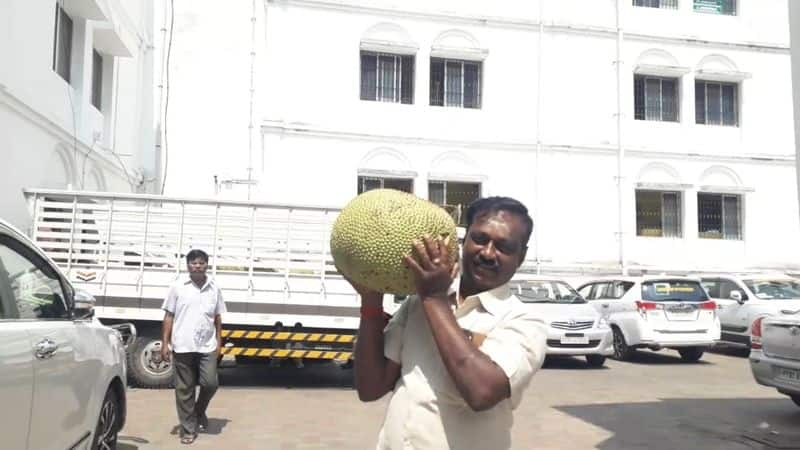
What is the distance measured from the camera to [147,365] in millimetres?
8758

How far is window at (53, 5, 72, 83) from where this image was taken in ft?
34.5

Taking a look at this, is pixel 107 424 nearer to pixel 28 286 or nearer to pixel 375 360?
pixel 28 286

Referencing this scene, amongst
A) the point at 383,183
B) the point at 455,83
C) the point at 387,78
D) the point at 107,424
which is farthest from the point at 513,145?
the point at 107,424

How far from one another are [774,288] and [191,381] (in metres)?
11.6

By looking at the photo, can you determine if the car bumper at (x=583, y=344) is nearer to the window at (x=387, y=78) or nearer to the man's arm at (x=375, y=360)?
the window at (x=387, y=78)

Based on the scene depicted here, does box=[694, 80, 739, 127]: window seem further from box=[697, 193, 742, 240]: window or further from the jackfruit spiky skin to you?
the jackfruit spiky skin

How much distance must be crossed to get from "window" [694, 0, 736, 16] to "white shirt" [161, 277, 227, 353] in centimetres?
1613

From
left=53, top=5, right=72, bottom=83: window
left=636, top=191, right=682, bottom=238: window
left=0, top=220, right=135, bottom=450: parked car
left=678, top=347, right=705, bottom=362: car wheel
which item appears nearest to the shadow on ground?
left=678, top=347, right=705, bottom=362: car wheel

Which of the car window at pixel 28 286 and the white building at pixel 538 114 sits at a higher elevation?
the white building at pixel 538 114

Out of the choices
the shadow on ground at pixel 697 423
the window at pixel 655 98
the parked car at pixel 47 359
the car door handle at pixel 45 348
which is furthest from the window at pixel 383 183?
the car door handle at pixel 45 348

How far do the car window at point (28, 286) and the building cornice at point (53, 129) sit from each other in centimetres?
498

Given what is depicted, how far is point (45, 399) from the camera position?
3354mm

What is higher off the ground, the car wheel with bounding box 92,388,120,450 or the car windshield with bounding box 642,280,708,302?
the car windshield with bounding box 642,280,708,302

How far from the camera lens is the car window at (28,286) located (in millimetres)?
3365
